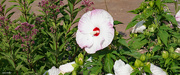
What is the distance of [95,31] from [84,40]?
9 cm

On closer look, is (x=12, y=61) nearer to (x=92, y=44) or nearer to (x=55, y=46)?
(x=55, y=46)

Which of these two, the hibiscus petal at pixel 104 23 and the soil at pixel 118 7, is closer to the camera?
the hibiscus petal at pixel 104 23

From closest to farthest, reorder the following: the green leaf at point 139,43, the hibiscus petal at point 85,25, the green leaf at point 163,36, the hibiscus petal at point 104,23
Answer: the hibiscus petal at point 104,23, the hibiscus petal at point 85,25, the green leaf at point 163,36, the green leaf at point 139,43

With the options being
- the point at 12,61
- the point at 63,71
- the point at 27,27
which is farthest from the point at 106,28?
the point at 12,61

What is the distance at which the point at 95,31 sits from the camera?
55.0 inches

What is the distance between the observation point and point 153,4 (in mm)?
1705

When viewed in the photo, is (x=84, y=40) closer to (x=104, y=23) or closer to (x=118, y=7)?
(x=104, y=23)

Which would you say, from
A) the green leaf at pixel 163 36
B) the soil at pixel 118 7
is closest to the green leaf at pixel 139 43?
the green leaf at pixel 163 36

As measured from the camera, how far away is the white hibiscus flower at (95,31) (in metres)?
1.33

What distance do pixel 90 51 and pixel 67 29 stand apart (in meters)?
0.97

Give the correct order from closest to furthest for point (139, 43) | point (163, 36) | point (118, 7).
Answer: point (163, 36), point (139, 43), point (118, 7)

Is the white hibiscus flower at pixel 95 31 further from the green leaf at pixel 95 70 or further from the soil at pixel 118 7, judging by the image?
the soil at pixel 118 7

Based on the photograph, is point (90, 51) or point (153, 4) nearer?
point (90, 51)

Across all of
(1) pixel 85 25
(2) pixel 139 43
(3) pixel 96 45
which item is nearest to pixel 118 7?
(2) pixel 139 43
